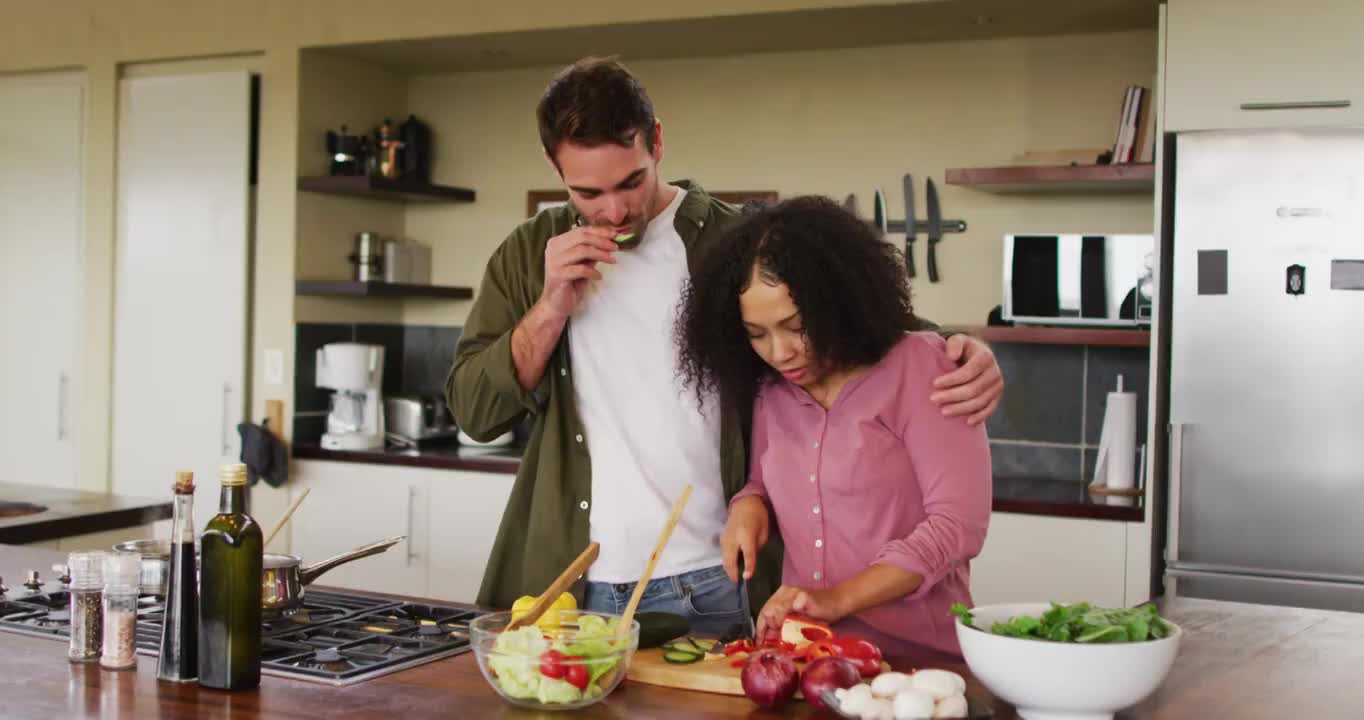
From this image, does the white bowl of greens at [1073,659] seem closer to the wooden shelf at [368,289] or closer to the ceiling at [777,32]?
the ceiling at [777,32]

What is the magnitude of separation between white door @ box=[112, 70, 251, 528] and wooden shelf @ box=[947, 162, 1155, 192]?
8.24 ft

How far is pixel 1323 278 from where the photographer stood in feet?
11.4

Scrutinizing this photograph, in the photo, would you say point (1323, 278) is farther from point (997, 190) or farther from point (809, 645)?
point (809, 645)

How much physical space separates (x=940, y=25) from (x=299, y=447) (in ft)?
8.28

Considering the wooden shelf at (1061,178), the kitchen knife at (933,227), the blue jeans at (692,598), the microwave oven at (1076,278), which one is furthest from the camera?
the kitchen knife at (933,227)

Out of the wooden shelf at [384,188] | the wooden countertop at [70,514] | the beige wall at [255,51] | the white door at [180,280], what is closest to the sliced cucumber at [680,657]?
the wooden countertop at [70,514]

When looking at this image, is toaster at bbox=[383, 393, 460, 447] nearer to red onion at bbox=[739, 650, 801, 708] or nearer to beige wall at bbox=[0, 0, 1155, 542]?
beige wall at bbox=[0, 0, 1155, 542]

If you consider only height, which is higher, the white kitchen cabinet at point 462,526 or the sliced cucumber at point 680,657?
the sliced cucumber at point 680,657

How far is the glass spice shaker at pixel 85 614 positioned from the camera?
1.79 m

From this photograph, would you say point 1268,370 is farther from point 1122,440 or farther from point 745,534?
point 745,534

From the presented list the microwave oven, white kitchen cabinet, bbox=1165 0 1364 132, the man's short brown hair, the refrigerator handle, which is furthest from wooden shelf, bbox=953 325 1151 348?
the man's short brown hair

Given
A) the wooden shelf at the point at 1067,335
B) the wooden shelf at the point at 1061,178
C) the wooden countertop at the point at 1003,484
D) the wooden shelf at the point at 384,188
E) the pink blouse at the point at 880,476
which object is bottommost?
the wooden countertop at the point at 1003,484

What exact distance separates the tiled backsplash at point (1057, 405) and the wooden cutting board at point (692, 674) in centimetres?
270

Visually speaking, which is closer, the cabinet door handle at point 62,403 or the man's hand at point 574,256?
the man's hand at point 574,256
